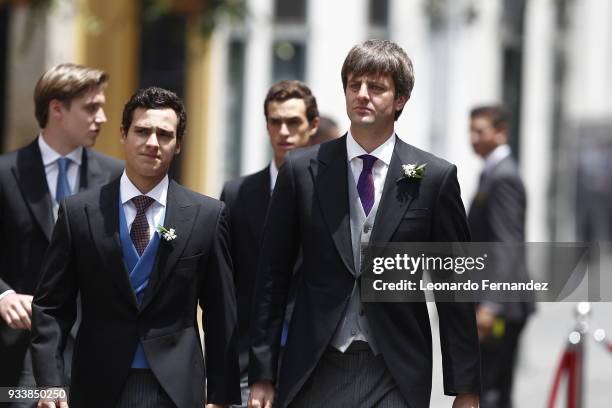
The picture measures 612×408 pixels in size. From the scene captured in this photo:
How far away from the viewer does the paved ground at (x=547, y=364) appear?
11.4 meters

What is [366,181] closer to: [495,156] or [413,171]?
[413,171]

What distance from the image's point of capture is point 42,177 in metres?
6.87

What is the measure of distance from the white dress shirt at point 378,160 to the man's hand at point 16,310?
1545 mm

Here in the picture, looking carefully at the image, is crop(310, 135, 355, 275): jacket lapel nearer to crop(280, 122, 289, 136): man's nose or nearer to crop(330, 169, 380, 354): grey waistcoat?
crop(330, 169, 380, 354): grey waistcoat

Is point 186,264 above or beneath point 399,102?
Result: beneath

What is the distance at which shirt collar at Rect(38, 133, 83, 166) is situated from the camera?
274 inches

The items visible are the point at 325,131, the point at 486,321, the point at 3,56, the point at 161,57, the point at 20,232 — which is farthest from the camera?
the point at 161,57

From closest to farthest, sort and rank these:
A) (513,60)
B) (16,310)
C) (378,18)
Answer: (16,310) < (378,18) < (513,60)

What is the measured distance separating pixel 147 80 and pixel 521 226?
7.43 meters

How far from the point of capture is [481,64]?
18672mm

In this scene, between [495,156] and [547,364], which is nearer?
[495,156]

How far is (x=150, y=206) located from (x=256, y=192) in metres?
1.37

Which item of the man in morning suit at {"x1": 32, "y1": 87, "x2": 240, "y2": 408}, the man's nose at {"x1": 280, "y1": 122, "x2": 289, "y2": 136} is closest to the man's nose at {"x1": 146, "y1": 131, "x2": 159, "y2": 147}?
the man in morning suit at {"x1": 32, "y1": 87, "x2": 240, "y2": 408}

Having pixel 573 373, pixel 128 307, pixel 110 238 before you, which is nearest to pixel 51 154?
pixel 110 238
